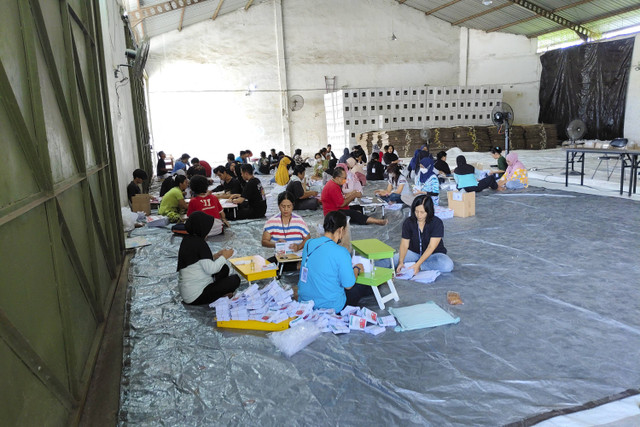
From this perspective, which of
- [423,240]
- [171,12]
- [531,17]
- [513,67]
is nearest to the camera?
[423,240]

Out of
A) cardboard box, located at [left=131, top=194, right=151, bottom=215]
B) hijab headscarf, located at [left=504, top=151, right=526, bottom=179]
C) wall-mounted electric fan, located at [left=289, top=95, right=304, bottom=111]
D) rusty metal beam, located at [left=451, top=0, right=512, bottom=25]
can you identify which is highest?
rusty metal beam, located at [left=451, top=0, right=512, bottom=25]

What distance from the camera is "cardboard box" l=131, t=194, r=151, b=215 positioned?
8844 mm

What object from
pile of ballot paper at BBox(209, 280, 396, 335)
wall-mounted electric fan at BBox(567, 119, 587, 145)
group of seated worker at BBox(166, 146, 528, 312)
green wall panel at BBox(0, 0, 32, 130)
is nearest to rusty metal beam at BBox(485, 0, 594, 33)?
wall-mounted electric fan at BBox(567, 119, 587, 145)

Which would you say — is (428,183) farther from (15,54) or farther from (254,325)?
(15,54)

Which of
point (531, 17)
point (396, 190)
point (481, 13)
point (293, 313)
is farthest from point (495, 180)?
point (481, 13)

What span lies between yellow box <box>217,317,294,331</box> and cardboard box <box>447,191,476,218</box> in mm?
5016

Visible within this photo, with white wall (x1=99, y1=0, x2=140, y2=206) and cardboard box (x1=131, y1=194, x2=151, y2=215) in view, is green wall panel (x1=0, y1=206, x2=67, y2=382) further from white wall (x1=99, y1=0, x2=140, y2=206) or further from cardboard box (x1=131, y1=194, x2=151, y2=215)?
cardboard box (x1=131, y1=194, x2=151, y2=215)

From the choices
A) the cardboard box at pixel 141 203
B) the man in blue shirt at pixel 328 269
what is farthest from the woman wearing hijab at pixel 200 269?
the cardboard box at pixel 141 203

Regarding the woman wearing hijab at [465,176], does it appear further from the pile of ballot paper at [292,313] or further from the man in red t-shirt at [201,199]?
the pile of ballot paper at [292,313]

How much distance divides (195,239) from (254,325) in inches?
39.7

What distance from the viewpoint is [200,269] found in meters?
4.36

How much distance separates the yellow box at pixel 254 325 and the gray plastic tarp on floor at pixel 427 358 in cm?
8

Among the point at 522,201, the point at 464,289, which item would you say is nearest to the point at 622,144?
the point at 522,201

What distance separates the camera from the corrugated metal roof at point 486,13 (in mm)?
15757
